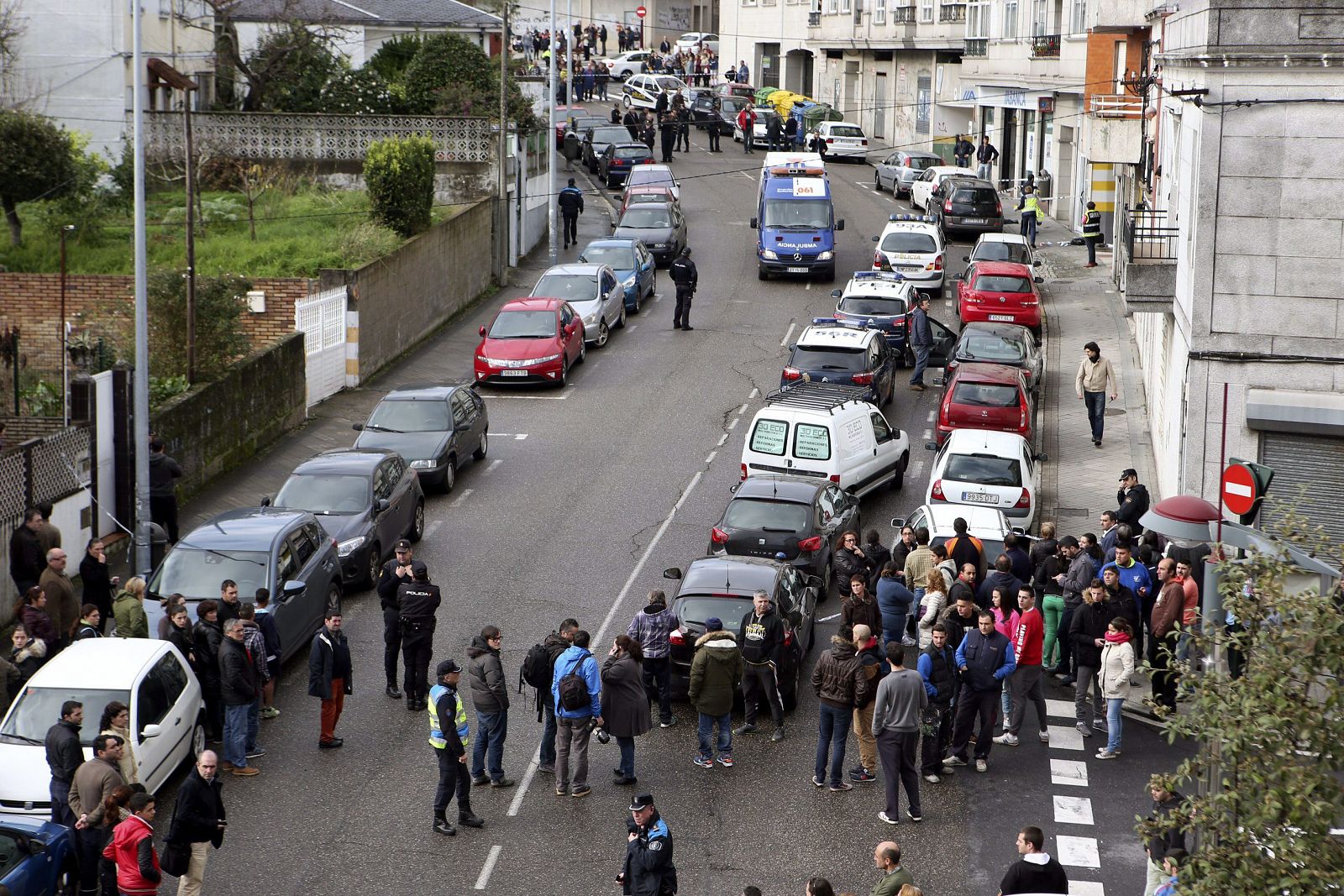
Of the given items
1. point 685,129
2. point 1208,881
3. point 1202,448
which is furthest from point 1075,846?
point 685,129

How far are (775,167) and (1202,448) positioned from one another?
22733 millimetres

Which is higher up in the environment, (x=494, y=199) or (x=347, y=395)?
(x=494, y=199)

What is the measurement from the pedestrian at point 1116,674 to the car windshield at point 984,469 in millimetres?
5807

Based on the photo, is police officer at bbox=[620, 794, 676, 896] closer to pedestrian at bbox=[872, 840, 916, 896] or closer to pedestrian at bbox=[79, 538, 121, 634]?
pedestrian at bbox=[872, 840, 916, 896]

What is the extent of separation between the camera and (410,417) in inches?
930

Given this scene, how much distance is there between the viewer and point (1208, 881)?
26.6 ft

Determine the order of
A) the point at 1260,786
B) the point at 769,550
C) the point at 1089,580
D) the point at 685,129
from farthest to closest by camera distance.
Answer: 1. the point at 685,129
2. the point at 769,550
3. the point at 1089,580
4. the point at 1260,786

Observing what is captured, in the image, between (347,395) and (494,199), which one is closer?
(347,395)

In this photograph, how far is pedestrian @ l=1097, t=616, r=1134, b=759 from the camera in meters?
14.8

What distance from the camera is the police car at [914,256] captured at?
36.5 meters

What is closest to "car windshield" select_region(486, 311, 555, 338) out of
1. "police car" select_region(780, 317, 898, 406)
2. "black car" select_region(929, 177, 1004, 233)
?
"police car" select_region(780, 317, 898, 406)

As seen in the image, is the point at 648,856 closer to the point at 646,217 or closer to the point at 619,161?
the point at 646,217

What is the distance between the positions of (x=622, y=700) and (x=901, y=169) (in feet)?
131

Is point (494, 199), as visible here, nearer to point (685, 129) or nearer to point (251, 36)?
point (251, 36)
